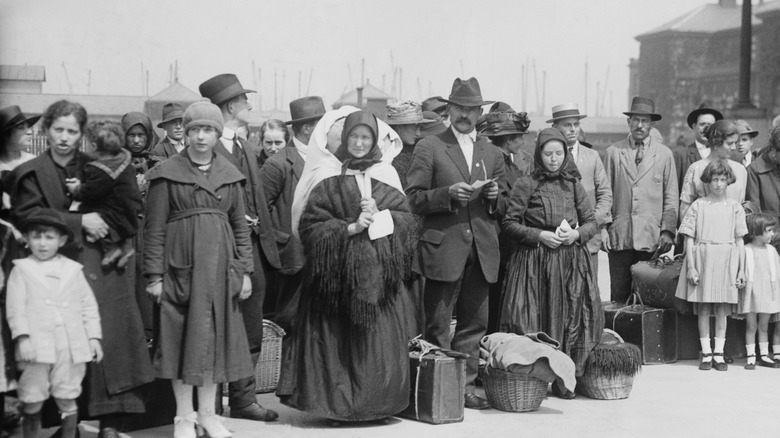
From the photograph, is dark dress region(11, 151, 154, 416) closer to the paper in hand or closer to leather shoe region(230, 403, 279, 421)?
leather shoe region(230, 403, 279, 421)

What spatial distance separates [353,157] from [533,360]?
5.73 ft

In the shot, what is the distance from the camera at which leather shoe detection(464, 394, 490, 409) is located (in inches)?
270

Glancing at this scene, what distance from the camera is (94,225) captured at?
18.0 ft

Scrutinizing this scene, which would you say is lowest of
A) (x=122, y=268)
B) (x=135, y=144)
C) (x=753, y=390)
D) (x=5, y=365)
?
(x=753, y=390)

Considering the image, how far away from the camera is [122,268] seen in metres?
5.68

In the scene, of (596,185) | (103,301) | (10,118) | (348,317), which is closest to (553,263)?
(596,185)

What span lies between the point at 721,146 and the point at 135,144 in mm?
4727

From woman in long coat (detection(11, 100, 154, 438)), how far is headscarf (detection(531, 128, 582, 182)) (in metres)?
3.01

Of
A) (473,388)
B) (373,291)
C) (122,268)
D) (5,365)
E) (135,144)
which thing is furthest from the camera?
(135,144)

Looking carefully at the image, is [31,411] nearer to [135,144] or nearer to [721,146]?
[135,144]

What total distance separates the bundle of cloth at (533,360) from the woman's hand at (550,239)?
27.4 inches

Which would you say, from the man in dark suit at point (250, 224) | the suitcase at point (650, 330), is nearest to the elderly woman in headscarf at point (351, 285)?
the man in dark suit at point (250, 224)

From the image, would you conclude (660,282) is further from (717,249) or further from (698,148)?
(698,148)

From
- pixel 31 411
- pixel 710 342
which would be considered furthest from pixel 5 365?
pixel 710 342
